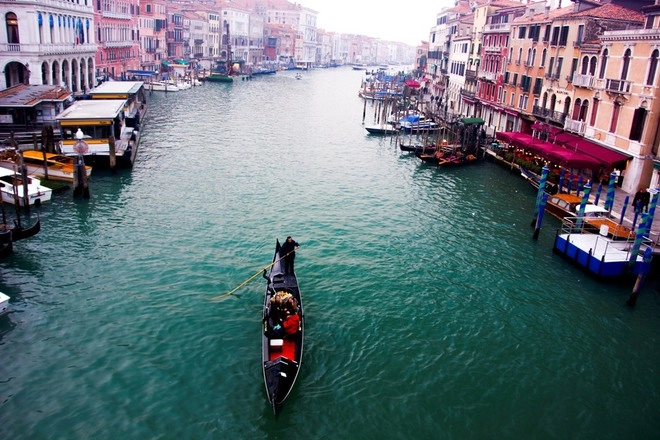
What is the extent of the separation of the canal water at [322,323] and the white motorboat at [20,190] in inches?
28.3

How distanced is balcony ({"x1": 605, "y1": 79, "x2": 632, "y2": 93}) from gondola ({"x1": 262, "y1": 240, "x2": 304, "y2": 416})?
2205cm

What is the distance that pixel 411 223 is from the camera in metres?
26.0

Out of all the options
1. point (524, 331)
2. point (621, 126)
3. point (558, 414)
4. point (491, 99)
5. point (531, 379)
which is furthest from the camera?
point (491, 99)

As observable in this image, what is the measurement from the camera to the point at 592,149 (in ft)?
101

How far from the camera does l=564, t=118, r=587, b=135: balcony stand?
33094 mm

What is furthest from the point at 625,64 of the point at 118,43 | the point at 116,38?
the point at 116,38

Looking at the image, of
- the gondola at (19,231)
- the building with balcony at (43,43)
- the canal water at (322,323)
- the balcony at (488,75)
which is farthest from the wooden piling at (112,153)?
the balcony at (488,75)

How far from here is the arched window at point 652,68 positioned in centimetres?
2661

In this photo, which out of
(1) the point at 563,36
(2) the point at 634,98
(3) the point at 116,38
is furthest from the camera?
(3) the point at 116,38

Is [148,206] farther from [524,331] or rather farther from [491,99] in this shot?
[491,99]

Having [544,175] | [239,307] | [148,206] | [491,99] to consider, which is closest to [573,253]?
[544,175]

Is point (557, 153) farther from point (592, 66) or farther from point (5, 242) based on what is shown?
point (5, 242)

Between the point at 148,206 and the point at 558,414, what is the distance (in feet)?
65.1

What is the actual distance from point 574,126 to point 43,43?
39.3 meters
